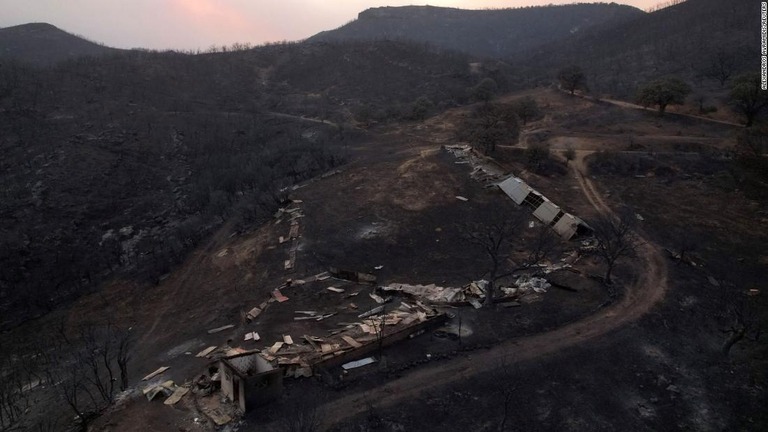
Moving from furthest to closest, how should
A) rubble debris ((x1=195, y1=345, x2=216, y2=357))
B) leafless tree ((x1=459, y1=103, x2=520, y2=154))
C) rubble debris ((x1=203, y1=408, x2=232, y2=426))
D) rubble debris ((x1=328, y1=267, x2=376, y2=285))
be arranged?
leafless tree ((x1=459, y1=103, x2=520, y2=154)) < rubble debris ((x1=328, y1=267, x2=376, y2=285)) < rubble debris ((x1=195, y1=345, x2=216, y2=357)) < rubble debris ((x1=203, y1=408, x2=232, y2=426))

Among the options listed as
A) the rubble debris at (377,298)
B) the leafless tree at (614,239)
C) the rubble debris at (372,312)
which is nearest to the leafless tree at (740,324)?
the leafless tree at (614,239)

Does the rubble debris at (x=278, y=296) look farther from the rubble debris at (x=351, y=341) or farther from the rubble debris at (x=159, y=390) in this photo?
the rubble debris at (x=159, y=390)

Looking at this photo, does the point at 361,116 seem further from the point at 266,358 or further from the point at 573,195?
the point at 266,358

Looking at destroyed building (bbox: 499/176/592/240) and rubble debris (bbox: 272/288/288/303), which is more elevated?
destroyed building (bbox: 499/176/592/240)

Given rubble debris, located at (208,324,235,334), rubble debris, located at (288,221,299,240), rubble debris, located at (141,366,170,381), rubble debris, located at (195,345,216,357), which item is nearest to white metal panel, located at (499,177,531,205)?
rubble debris, located at (288,221,299,240)

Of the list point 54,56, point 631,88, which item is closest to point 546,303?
point 631,88

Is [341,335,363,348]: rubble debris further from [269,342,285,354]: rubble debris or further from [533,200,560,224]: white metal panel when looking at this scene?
[533,200,560,224]: white metal panel
